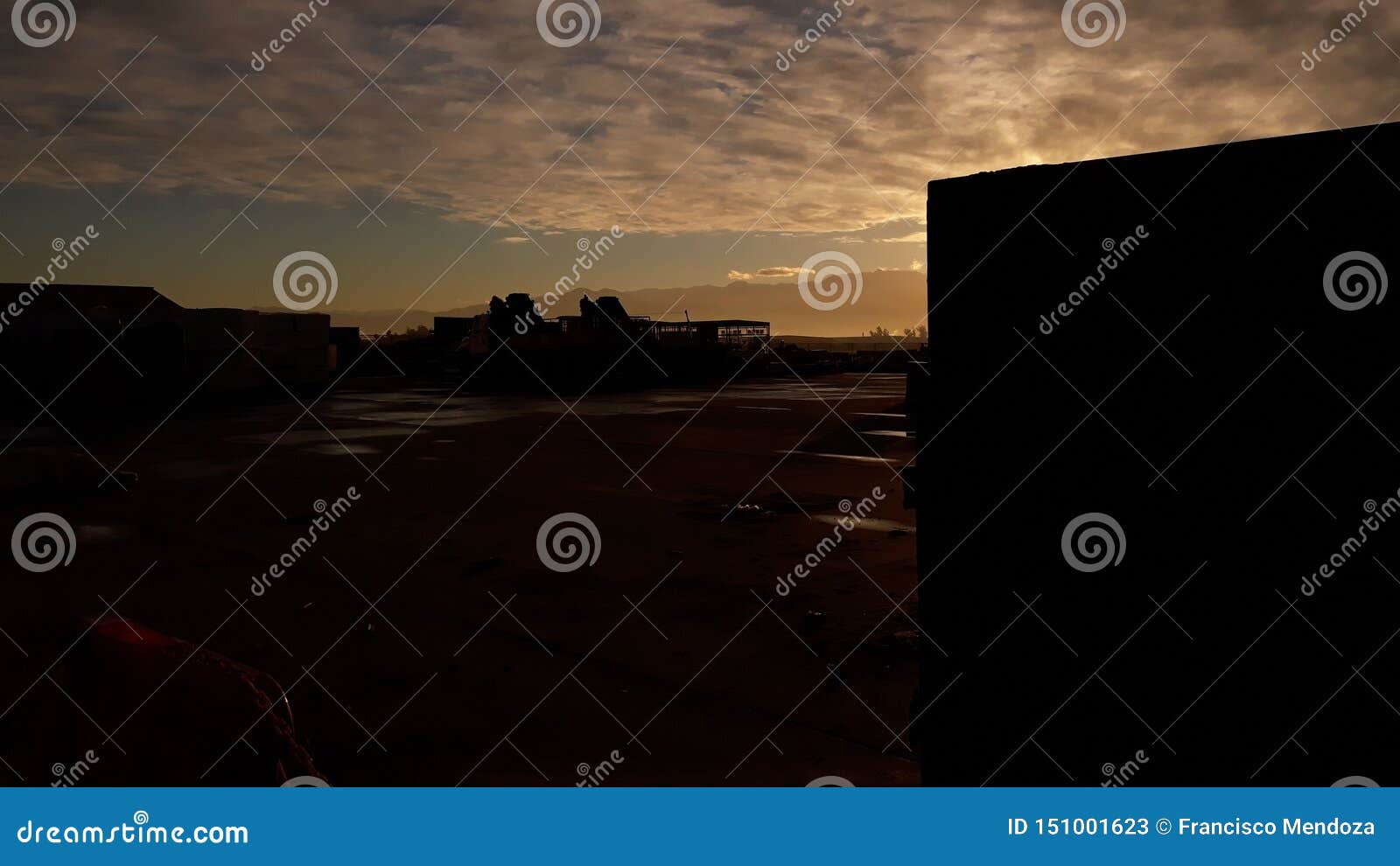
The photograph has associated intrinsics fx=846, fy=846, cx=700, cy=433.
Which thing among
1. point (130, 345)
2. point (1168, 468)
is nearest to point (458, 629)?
point (1168, 468)

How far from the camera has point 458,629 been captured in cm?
528

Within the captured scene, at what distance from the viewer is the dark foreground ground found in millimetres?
3066

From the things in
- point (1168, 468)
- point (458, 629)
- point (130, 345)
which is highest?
point (1168, 468)

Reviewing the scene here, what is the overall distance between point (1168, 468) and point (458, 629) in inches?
180

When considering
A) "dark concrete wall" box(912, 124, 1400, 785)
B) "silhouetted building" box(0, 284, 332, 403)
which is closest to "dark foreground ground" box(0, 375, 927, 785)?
"dark concrete wall" box(912, 124, 1400, 785)

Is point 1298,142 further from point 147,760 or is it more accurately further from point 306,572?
point 306,572

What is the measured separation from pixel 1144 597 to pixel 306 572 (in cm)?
641

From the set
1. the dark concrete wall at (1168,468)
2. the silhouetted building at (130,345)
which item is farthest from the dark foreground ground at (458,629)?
the silhouetted building at (130,345)

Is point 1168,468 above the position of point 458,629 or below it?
above

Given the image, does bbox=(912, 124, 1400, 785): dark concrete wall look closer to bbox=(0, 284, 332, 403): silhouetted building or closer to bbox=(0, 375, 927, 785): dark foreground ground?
bbox=(0, 375, 927, 785): dark foreground ground

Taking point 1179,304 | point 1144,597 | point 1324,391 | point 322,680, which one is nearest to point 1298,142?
point 1179,304

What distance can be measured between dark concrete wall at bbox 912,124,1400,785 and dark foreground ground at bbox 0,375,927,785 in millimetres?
1856

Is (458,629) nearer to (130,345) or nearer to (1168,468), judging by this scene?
(1168,468)

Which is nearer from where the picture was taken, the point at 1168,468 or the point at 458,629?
the point at 1168,468
